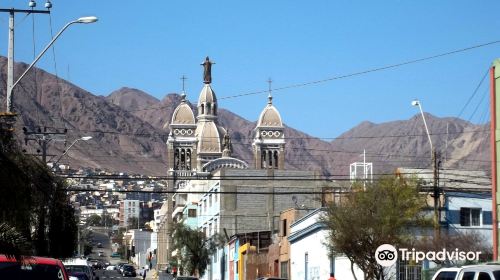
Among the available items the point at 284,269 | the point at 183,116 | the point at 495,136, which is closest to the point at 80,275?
the point at 495,136

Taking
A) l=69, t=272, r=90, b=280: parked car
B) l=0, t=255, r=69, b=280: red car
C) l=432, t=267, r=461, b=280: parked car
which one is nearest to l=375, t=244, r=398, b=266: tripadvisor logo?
l=432, t=267, r=461, b=280: parked car

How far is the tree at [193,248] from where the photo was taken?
83.5 meters

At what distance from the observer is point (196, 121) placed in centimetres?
17262

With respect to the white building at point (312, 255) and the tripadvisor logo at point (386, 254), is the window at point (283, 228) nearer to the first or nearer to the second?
the white building at point (312, 255)

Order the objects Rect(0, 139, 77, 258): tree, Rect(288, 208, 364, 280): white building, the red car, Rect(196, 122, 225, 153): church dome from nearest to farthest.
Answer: the red car, Rect(0, 139, 77, 258): tree, Rect(288, 208, 364, 280): white building, Rect(196, 122, 225, 153): church dome

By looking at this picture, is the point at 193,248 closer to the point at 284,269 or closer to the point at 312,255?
the point at 284,269

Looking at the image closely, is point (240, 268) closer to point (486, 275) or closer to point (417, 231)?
point (417, 231)

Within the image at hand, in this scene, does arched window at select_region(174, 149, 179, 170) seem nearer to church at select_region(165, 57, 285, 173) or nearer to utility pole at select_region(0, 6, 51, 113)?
church at select_region(165, 57, 285, 173)

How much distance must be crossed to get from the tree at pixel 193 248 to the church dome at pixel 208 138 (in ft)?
229

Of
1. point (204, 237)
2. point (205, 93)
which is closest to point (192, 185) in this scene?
point (204, 237)

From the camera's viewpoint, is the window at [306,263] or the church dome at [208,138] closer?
the window at [306,263]

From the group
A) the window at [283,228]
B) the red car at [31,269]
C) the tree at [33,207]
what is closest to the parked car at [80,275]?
the tree at [33,207]

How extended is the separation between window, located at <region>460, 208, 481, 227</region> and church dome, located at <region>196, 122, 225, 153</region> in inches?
4192

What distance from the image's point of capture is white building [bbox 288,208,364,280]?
4760 centimetres
